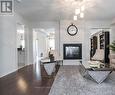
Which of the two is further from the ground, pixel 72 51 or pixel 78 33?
pixel 78 33

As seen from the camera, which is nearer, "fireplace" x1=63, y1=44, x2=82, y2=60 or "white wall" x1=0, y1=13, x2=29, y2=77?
"white wall" x1=0, y1=13, x2=29, y2=77

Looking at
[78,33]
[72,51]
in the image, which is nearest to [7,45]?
[72,51]

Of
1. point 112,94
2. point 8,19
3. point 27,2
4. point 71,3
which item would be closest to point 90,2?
point 71,3

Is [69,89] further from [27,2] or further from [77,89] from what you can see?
[27,2]

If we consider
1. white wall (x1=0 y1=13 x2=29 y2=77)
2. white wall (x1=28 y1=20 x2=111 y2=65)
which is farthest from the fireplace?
white wall (x1=0 y1=13 x2=29 y2=77)

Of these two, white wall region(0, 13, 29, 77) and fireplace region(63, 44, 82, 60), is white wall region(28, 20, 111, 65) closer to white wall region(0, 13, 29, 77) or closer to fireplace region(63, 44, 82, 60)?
fireplace region(63, 44, 82, 60)

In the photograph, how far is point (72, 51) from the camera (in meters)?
10.3

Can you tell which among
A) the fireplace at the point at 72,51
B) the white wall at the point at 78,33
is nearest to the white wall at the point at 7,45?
the white wall at the point at 78,33

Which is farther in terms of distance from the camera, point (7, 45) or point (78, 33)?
point (78, 33)

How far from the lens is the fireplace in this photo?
1034cm

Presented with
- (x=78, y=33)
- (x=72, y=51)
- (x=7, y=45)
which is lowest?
(x=72, y=51)

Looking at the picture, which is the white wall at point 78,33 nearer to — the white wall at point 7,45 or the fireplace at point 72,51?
the fireplace at point 72,51

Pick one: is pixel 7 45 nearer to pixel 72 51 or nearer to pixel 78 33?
pixel 72 51

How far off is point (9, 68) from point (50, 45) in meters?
15.1
